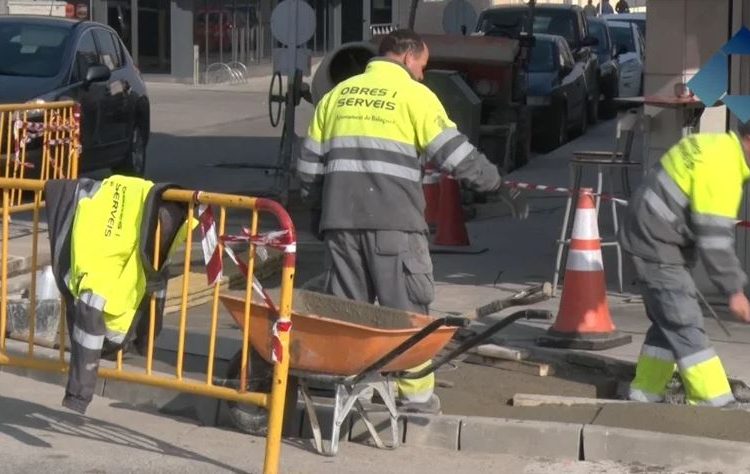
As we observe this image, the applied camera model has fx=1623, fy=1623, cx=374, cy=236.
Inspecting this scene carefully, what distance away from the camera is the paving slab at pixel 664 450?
7125mm

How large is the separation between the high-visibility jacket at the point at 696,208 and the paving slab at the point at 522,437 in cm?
96

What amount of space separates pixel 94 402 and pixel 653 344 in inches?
112

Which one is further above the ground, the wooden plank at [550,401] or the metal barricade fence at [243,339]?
the metal barricade fence at [243,339]

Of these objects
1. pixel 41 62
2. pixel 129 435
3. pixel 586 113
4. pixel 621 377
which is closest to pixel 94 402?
pixel 129 435

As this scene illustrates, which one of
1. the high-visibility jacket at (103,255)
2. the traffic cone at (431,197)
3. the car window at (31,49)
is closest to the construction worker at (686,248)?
the high-visibility jacket at (103,255)

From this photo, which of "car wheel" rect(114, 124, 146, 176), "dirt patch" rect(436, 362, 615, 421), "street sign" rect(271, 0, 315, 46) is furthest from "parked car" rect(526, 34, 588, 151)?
A: "dirt patch" rect(436, 362, 615, 421)

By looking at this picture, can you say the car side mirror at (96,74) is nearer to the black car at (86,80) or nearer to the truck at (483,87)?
the black car at (86,80)

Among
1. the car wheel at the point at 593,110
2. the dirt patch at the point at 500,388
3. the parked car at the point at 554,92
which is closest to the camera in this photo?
the dirt patch at the point at 500,388

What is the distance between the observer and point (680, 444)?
7211 millimetres

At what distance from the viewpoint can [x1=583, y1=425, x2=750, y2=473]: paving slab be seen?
712 centimetres

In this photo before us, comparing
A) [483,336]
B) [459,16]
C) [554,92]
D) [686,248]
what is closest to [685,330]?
[686,248]

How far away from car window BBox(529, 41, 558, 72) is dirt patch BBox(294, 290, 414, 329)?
15.3 metres

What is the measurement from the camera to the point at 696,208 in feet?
24.6

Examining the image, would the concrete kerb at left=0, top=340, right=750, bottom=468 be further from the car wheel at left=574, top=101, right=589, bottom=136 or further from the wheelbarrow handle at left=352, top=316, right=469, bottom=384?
the car wheel at left=574, top=101, right=589, bottom=136
